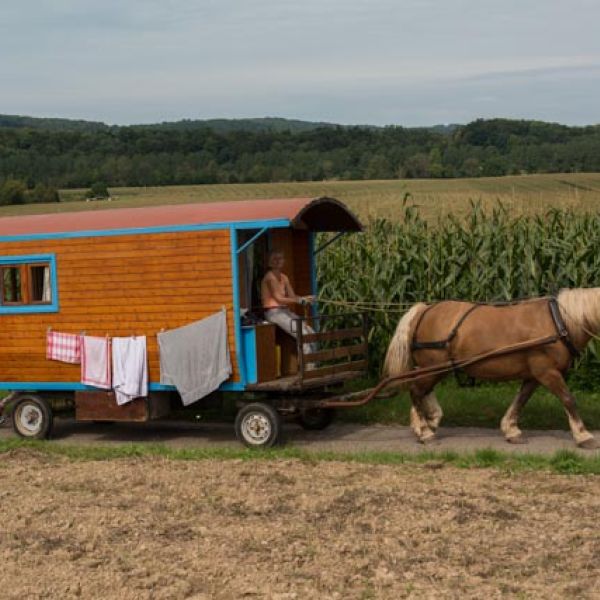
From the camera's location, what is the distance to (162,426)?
13.1 metres

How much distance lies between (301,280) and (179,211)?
2.04m

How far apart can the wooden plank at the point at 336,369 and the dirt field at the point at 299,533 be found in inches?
61.3

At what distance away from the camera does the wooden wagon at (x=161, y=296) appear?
35.4 ft

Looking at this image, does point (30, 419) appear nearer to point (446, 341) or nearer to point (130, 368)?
point (130, 368)

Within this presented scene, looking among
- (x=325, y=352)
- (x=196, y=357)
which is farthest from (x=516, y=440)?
(x=196, y=357)

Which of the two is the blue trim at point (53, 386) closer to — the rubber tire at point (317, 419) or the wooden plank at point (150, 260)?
the wooden plank at point (150, 260)

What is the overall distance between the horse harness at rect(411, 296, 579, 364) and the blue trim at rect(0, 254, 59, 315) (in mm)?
4126

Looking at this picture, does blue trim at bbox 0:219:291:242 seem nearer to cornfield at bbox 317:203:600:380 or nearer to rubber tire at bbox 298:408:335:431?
rubber tire at bbox 298:408:335:431

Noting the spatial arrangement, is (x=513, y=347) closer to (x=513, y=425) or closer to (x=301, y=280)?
(x=513, y=425)

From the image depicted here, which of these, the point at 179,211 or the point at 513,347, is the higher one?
the point at 179,211

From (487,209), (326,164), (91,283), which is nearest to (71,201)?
(326,164)

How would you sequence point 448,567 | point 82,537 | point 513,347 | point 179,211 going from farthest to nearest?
1. point 179,211
2. point 513,347
3. point 82,537
4. point 448,567

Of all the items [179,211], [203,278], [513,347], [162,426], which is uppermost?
[179,211]

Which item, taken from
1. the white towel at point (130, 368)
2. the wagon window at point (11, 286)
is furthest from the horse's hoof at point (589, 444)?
the wagon window at point (11, 286)
